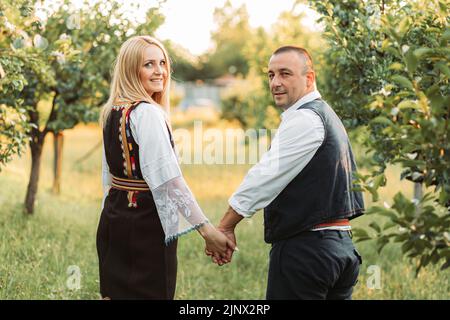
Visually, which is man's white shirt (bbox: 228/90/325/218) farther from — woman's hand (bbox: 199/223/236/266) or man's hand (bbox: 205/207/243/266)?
woman's hand (bbox: 199/223/236/266)

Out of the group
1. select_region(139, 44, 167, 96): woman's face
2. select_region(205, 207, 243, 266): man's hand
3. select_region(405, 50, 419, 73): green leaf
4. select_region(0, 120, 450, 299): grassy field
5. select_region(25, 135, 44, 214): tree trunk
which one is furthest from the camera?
select_region(25, 135, 44, 214): tree trunk

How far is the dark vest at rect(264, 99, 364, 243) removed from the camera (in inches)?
137

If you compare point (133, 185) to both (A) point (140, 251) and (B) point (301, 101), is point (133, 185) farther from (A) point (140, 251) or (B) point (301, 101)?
(B) point (301, 101)

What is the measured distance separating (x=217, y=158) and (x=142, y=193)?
50.7 ft

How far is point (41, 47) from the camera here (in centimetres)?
562

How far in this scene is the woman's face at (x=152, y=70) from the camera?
3.87 meters

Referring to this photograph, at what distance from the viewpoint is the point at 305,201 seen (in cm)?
348

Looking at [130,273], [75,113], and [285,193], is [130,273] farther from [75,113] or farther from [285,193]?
[75,113]

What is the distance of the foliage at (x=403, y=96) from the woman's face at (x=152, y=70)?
1.33m

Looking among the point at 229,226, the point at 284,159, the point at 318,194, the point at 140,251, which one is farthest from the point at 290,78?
the point at 140,251

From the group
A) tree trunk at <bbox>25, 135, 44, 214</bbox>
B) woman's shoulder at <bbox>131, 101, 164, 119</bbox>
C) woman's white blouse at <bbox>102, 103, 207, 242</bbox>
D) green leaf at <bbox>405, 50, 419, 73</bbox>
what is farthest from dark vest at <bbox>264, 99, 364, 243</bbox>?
tree trunk at <bbox>25, 135, 44, 214</bbox>

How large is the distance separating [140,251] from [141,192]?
1.20ft

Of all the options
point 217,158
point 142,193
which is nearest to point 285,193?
point 142,193

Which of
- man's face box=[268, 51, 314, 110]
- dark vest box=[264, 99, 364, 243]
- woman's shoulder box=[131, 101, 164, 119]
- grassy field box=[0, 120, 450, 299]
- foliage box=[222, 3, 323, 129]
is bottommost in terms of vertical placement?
grassy field box=[0, 120, 450, 299]
